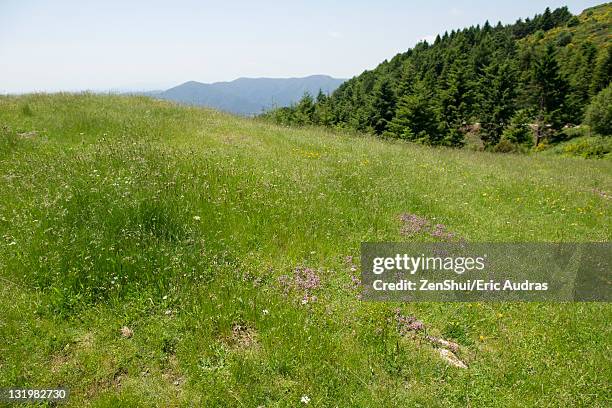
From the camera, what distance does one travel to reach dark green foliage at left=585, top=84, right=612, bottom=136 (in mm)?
41344

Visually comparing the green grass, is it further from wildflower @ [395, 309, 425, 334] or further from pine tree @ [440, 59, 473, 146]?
pine tree @ [440, 59, 473, 146]

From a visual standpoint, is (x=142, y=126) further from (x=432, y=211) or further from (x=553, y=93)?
(x=553, y=93)

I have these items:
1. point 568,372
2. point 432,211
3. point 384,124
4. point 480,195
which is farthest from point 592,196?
point 384,124

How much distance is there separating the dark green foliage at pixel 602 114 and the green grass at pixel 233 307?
43.2m

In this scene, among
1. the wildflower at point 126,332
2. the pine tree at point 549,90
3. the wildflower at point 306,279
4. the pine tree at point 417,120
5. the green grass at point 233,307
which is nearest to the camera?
the green grass at point 233,307

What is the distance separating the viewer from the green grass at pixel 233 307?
13.1 ft

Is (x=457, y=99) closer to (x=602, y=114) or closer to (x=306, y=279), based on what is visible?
(x=602, y=114)

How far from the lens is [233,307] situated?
4871 mm

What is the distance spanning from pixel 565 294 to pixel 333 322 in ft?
14.3

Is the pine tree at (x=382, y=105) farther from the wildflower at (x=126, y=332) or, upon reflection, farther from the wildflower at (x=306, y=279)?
the wildflower at (x=126, y=332)

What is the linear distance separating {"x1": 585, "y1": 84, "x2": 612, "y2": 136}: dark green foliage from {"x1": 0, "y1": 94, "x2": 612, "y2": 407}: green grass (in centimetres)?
4324

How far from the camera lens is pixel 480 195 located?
438 inches

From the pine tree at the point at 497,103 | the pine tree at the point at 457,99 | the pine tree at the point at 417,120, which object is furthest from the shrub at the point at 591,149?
the pine tree at the point at 417,120

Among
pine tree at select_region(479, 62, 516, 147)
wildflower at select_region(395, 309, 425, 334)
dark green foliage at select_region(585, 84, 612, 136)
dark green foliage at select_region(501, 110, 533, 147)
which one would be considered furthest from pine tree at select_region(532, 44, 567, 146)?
wildflower at select_region(395, 309, 425, 334)
